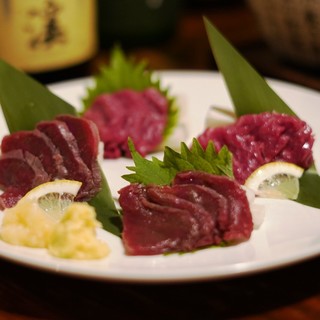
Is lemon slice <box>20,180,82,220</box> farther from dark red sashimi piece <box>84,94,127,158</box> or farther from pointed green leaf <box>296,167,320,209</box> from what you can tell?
pointed green leaf <box>296,167,320,209</box>

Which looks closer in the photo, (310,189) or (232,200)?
(232,200)

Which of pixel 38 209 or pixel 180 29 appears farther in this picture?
pixel 180 29

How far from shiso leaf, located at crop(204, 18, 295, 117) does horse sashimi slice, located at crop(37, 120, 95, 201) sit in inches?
28.0

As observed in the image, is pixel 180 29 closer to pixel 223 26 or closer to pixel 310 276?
pixel 223 26

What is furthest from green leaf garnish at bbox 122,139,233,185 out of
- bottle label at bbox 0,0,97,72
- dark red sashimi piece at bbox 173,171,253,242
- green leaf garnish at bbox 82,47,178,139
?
bottle label at bbox 0,0,97,72

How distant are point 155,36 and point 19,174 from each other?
8.80 ft

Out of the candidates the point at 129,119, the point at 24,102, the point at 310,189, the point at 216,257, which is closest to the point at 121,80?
the point at 129,119

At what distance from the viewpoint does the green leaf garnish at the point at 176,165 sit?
2.14m

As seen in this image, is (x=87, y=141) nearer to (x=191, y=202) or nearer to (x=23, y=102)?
(x=23, y=102)

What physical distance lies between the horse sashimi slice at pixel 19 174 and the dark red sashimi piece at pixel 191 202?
0.46 metres

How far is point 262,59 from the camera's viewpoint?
3.97m

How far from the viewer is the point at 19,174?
2303 mm

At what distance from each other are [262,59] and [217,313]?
2478mm

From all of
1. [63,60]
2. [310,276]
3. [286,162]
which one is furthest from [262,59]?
[310,276]
